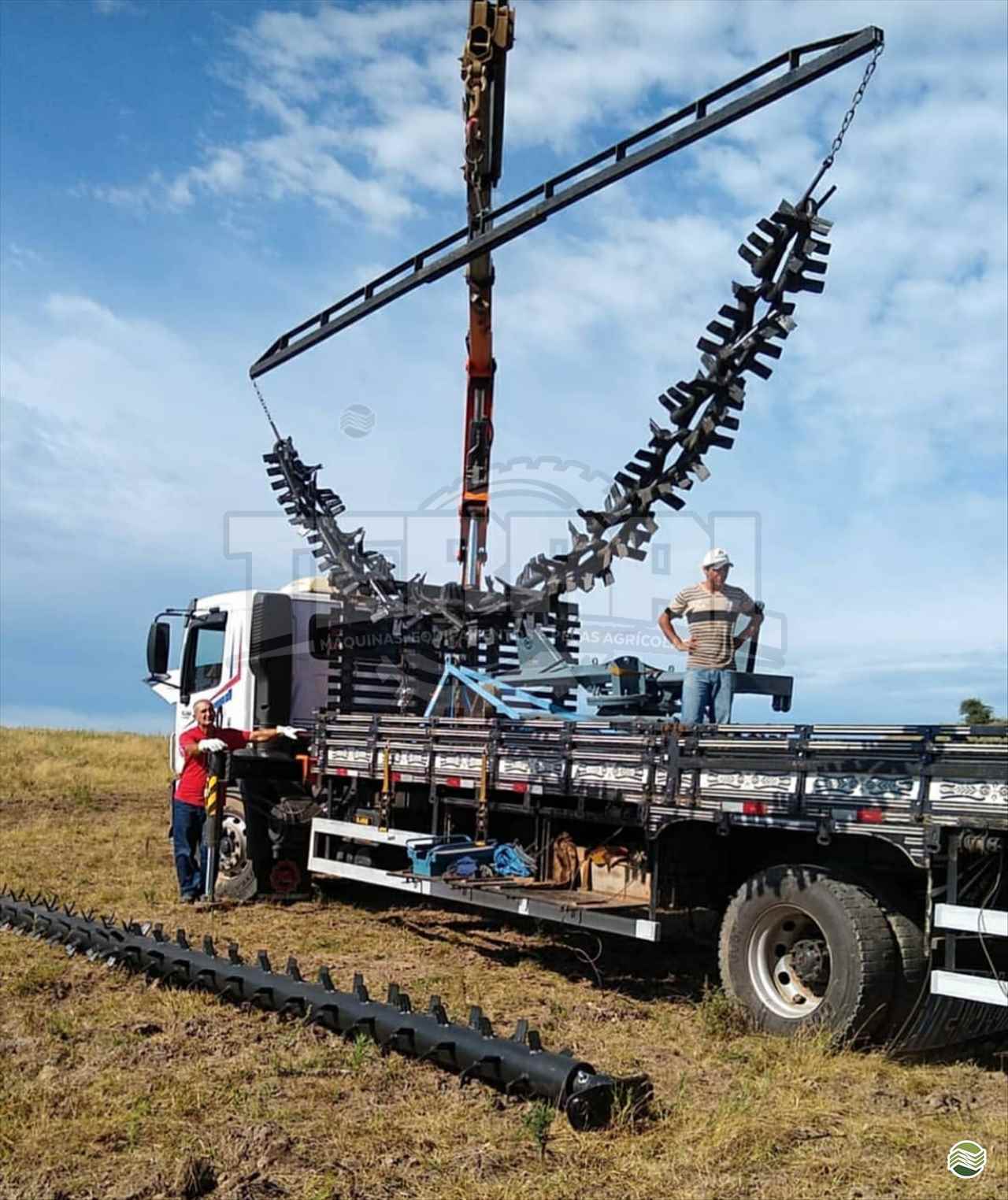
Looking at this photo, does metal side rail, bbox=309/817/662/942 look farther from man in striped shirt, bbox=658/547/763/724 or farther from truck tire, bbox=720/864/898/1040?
man in striped shirt, bbox=658/547/763/724

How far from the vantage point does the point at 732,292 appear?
29.0ft

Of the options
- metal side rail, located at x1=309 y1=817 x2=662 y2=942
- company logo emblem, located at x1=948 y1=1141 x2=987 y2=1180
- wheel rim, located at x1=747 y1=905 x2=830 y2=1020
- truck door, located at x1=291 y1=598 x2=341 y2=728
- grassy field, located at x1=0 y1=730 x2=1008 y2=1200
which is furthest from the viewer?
truck door, located at x1=291 y1=598 x2=341 y2=728

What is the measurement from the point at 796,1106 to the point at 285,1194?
227cm

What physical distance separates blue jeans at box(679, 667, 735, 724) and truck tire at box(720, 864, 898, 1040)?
70.9 inches

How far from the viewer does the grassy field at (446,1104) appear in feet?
14.8

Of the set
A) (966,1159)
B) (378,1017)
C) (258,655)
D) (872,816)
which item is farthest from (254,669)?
(966,1159)

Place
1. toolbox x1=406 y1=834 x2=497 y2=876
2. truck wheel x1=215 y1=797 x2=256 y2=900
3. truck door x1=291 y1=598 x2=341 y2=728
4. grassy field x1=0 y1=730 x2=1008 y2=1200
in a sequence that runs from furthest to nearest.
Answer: truck door x1=291 y1=598 x2=341 y2=728 → truck wheel x1=215 y1=797 x2=256 y2=900 → toolbox x1=406 y1=834 x2=497 y2=876 → grassy field x1=0 y1=730 x2=1008 y2=1200

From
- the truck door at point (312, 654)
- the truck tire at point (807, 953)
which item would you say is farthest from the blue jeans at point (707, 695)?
the truck door at point (312, 654)

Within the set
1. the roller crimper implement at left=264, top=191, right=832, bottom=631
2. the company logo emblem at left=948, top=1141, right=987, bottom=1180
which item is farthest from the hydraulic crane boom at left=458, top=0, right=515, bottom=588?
the company logo emblem at left=948, top=1141, right=987, bottom=1180

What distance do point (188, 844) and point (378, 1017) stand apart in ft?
17.3

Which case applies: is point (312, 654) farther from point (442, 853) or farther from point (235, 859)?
point (442, 853)

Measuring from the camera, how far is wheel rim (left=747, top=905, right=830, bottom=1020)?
635 centimetres

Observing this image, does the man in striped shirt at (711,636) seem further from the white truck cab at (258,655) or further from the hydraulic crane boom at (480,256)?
the white truck cab at (258,655)

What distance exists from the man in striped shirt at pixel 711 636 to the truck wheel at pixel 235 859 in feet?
15.0
